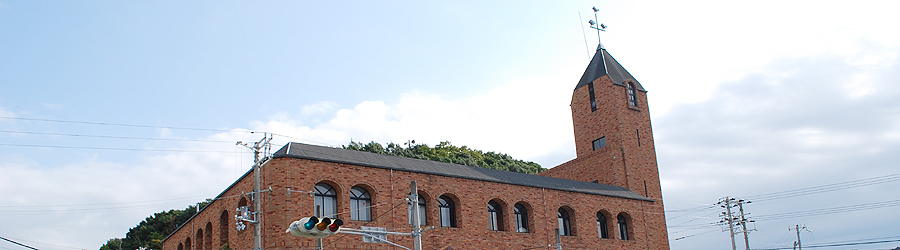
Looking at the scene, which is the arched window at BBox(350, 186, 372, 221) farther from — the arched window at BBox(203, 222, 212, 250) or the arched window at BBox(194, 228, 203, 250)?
the arched window at BBox(194, 228, 203, 250)

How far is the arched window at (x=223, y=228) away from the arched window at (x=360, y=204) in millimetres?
6445

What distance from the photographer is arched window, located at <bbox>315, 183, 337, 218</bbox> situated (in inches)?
1142

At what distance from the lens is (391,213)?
3038 cm

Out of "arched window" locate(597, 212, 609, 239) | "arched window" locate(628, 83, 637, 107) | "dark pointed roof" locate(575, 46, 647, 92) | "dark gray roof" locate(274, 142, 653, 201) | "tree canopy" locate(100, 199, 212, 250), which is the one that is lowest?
"arched window" locate(597, 212, 609, 239)

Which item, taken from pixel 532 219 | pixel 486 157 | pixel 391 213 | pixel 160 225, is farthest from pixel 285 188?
pixel 486 157

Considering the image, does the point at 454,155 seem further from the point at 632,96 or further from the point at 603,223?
the point at 603,223

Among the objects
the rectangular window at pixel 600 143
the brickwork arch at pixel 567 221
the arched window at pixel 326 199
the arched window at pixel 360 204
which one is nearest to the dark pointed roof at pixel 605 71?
the rectangular window at pixel 600 143

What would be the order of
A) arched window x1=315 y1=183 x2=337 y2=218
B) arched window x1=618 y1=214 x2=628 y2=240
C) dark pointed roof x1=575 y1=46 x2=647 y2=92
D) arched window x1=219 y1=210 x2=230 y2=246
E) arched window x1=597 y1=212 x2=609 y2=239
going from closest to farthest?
arched window x1=315 y1=183 x2=337 y2=218, arched window x1=219 y1=210 x2=230 y2=246, arched window x1=597 y1=212 x2=609 y2=239, arched window x1=618 y1=214 x2=628 y2=240, dark pointed roof x1=575 y1=46 x2=647 y2=92

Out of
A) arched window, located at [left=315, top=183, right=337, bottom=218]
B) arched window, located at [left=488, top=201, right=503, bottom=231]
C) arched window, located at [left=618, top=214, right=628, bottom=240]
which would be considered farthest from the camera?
arched window, located at [left=618, top=214, right=628, bottom=240]

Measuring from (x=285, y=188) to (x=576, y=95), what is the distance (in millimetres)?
25324

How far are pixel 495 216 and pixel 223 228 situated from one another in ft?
40.7

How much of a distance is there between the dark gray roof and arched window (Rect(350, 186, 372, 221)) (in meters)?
1.17

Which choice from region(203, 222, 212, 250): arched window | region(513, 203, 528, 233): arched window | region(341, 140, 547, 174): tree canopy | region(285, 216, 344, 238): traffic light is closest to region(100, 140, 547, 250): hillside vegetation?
region(341, 140, 547, 174): tree canopy

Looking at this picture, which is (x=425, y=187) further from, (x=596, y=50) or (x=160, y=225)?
(x=160, y=225)
